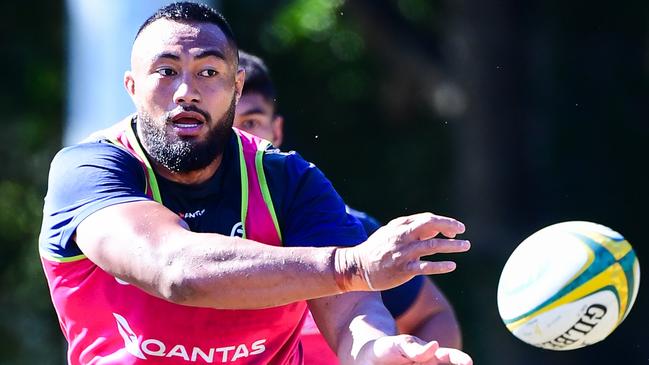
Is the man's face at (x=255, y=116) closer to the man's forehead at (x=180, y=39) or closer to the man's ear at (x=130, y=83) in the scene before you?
the man's ear at (x=130, y=83)

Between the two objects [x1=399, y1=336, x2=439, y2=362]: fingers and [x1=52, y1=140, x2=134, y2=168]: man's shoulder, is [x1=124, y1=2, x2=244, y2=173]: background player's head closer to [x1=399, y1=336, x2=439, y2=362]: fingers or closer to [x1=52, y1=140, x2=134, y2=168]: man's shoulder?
[x1=52, y1=140, x2=134, y2=168]: man's shoulder

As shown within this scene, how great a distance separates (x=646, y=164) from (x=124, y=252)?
A: 1154cm

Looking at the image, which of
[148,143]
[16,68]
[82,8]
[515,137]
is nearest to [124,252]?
[148,143]

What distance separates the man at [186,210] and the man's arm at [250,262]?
50mm

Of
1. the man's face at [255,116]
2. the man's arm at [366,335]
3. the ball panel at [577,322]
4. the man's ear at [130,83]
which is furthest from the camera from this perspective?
the man's face at [255,116]

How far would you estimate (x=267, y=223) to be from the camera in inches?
206

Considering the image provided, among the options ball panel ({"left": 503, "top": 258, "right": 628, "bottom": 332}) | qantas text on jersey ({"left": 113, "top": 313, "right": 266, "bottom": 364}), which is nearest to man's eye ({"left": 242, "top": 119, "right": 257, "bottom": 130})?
qantas text on jersey ({"left": 113, "top": 313, "right": 266, "bottom": 364})

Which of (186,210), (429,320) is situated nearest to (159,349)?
(186,210)

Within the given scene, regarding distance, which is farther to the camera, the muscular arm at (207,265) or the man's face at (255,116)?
the man's face at (255,116)

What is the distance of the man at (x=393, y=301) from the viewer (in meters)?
6.43

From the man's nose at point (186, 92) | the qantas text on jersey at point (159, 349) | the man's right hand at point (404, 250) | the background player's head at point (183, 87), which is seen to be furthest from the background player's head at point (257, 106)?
the man's right hand at point (404, 250)

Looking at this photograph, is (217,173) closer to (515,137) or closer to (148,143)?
(148,143)

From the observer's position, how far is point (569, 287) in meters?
5.12

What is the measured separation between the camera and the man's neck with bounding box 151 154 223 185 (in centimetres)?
524
